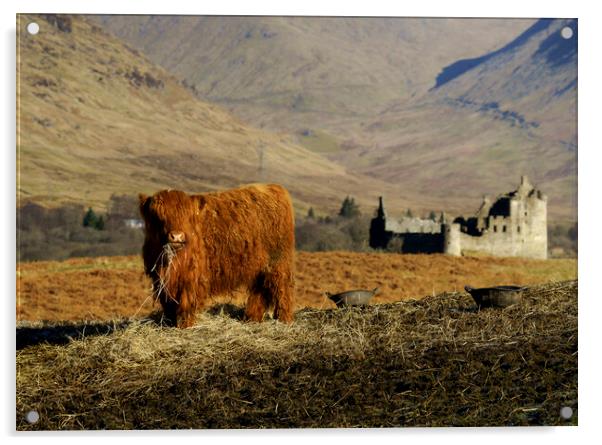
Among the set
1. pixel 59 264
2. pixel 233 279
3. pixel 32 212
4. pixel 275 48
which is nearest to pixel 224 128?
pixel 275 48

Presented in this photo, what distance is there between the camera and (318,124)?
Result: 15662cm

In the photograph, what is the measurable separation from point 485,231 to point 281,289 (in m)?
49.1

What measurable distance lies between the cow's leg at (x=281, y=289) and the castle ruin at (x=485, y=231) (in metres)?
42.5

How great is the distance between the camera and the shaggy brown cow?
39.7 ft

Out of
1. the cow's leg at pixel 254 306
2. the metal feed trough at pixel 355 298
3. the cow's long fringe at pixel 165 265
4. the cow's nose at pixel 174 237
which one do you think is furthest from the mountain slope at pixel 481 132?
the cow's nose at pixel 174 237

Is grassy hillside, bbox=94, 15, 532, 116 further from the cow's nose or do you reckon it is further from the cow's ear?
the cow's nose

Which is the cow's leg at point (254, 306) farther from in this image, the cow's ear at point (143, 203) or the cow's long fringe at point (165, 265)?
the cow's ear at point (143, 203)

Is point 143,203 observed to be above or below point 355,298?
above

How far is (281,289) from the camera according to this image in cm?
1315

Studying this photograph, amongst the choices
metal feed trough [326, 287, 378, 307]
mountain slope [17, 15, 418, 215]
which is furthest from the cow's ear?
mountain slope [17, 15, 418, 215]

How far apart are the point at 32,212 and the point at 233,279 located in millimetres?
63606

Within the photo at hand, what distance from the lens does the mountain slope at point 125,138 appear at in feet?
350

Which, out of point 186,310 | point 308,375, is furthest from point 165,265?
point 308,375

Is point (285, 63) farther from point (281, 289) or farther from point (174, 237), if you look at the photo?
point (174, 237)
